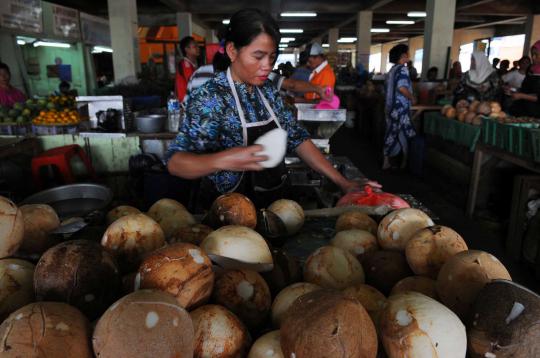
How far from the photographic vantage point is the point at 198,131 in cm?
199

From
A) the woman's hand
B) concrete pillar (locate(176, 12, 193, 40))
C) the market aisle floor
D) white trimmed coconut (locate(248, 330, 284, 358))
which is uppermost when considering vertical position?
concrete pillar (locate(176, 12, 193, 40))

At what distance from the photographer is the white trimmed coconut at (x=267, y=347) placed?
92cm

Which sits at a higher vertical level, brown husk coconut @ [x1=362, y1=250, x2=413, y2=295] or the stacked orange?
the stacked orange

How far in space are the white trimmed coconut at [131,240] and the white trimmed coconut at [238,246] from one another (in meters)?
0.19

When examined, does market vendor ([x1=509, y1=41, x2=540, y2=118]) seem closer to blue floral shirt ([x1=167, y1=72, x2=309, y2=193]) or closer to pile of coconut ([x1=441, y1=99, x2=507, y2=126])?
pile of coconut ([x1=441, y1=99, x2=507, y2=126])

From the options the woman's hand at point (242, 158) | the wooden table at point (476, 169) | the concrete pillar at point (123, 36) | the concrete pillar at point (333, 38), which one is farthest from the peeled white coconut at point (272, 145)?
the concrete pillar at point (333, 38)

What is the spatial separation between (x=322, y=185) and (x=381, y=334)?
2.35 m

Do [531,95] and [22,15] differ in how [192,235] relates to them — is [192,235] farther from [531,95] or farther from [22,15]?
[22,15]

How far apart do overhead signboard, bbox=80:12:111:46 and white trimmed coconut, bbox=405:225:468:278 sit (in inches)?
589

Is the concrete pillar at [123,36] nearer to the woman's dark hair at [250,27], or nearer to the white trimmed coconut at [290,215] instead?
the woman's dark hair at [250,27]

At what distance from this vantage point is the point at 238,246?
124 centimetres

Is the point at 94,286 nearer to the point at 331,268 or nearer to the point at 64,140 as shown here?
the point at 331,268

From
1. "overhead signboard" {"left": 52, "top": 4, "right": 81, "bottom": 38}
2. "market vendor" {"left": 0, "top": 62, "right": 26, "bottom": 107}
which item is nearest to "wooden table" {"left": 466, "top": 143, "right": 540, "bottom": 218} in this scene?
"market vendor" {"left": 0, "top": 62, "right": 26, "bottom": 107}

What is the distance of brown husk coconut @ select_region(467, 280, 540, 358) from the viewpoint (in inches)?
34.3
